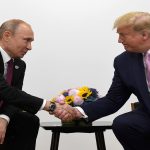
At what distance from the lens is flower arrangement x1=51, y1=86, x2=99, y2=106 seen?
214 cm

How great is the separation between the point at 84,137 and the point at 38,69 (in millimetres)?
658

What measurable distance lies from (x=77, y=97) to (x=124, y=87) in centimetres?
28

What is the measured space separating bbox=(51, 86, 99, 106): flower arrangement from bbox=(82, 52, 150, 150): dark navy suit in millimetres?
51

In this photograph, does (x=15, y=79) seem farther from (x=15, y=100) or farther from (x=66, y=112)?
(x=66, y=112)

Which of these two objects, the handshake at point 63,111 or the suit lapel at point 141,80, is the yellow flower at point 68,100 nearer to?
the handshake at point 63,111

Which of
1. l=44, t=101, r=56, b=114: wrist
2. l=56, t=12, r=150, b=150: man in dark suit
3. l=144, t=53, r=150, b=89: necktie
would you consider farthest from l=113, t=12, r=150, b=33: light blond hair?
l=44, t=101, r=56, b=114: wrist

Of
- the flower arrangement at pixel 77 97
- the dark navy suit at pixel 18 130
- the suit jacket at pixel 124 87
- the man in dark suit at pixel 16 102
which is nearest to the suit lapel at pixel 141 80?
the suit jacket at pixel 124 87

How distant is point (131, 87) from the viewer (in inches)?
79.7

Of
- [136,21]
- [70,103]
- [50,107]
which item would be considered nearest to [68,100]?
[70,103]

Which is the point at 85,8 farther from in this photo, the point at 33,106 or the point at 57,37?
the point at 33,106

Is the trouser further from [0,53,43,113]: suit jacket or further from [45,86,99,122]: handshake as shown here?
[0,53,43,113]: suit jacket

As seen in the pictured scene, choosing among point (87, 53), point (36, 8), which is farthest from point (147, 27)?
point (36, 8)

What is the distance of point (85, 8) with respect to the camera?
3.01 m

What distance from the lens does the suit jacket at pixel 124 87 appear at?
1.96 m
